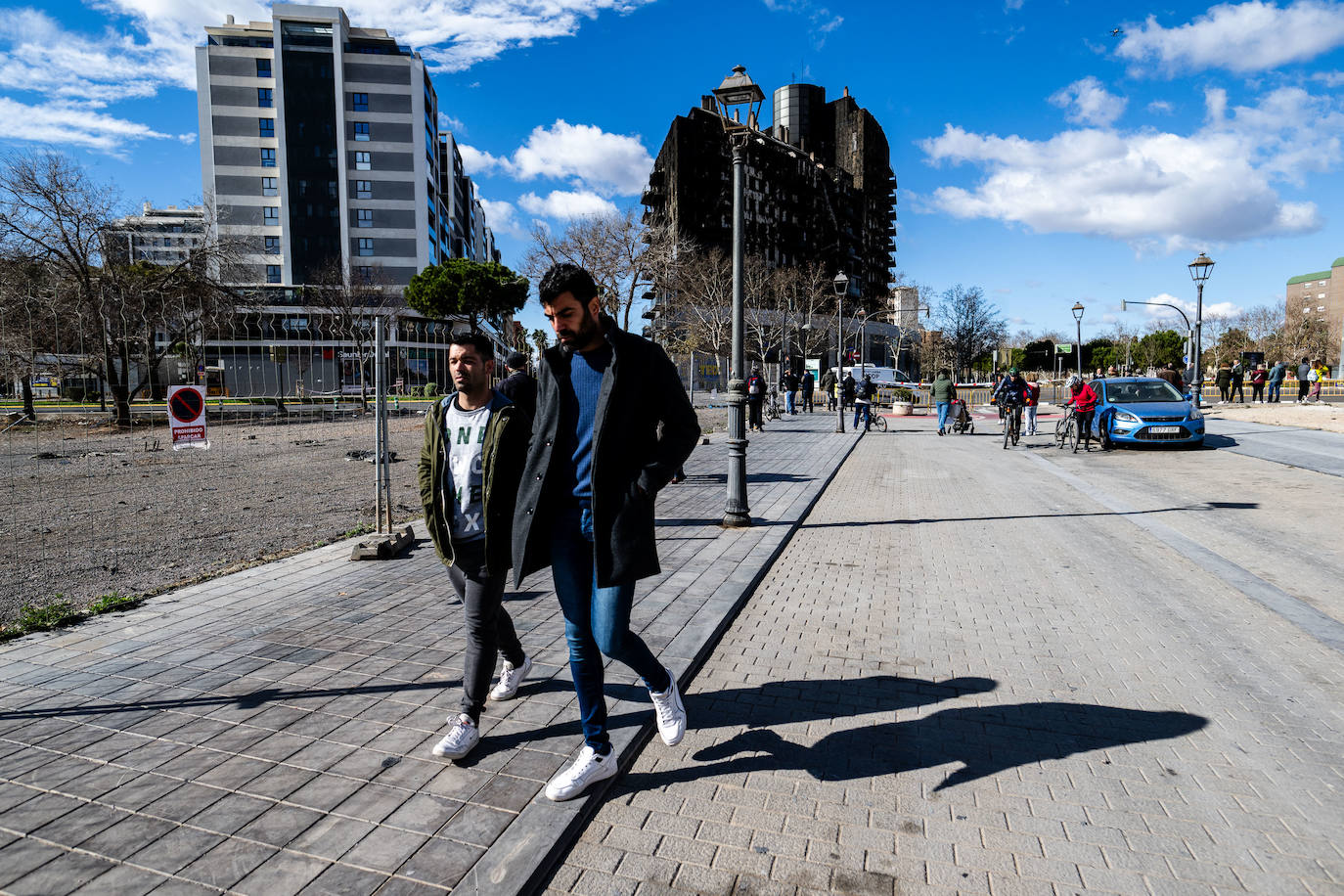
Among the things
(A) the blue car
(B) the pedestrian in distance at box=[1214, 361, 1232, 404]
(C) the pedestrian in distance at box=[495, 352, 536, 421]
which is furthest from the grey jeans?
(B) the pedestrian in distance at box=[1214, 361, 1232, 404]

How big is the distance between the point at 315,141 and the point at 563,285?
70.2 meters

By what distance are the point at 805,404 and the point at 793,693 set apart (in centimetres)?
3198

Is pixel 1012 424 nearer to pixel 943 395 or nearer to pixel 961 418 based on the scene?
pixel 943 395

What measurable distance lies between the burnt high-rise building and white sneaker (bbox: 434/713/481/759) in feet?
185

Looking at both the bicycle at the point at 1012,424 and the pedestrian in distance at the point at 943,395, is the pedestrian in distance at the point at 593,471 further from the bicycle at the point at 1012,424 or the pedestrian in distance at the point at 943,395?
the pedestrian in distance at the point at 943,395

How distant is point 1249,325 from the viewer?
69.9 metres

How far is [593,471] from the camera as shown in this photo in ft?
8.43

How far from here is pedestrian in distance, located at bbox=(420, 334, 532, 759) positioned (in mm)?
2993

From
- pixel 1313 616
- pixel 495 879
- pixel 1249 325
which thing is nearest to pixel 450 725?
pixel 495 879

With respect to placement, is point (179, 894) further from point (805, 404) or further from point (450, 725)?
point (805, 404)

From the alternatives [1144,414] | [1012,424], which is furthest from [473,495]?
[1012,424]

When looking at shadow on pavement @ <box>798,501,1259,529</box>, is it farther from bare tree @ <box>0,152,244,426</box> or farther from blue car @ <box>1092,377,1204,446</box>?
bare tree @ <box>0,152,244,426</box>

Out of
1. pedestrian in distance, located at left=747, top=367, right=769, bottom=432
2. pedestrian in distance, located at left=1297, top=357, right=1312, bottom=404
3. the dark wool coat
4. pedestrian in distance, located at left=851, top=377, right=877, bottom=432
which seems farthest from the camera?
pedestrian in distance, located at left=1297, top=357, right=1312, bottom=404

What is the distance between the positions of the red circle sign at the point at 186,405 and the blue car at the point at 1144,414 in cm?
1620
